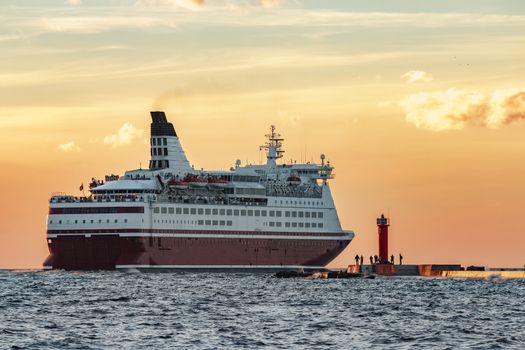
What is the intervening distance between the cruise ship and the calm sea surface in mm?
25205

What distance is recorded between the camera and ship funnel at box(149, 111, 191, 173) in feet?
538

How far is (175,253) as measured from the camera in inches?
6073

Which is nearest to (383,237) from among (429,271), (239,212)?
(429,271)

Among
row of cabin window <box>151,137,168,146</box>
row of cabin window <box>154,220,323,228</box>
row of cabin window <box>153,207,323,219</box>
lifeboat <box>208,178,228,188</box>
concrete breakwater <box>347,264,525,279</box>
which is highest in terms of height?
row of cabin window <box>151,137,168,146</box>

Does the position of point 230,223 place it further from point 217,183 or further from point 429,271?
point 429,271

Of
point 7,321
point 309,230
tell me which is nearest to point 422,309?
point 7,321

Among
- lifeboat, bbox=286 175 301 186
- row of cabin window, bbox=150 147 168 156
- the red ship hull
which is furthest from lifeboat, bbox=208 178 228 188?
lifeboat, bbox=286 175 301 186

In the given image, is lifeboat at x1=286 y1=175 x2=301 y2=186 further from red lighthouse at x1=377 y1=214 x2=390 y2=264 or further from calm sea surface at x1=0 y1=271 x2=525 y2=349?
calm sea surface at x1=0 y1=271 x2=525 y2=349

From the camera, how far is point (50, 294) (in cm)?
10469

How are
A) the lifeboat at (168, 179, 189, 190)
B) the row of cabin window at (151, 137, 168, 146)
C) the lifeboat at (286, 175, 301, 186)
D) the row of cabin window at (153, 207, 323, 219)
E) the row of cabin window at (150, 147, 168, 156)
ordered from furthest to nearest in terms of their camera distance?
the lifeboat at (286, 175, 301, 186) → the row of cabin window at (151, 137, 168, 146) → the row of cabin window at (150, 147, 168, 156) → the lifeboat at (168, 179, 189, 190) → the row of cabin window at (153, 207, 323, 219)

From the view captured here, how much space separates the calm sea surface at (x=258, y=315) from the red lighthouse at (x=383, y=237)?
28.3 meters

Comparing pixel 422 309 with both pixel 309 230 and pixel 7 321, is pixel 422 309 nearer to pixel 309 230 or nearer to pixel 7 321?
pixel 7 321

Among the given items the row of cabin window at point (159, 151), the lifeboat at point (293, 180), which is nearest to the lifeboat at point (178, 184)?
the row of cabin window at point (159, 151)

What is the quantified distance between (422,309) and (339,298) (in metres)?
13.3
